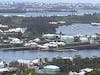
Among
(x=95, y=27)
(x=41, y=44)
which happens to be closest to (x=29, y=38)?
(x=41, y=44)

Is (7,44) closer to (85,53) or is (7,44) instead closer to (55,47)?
(55,47)

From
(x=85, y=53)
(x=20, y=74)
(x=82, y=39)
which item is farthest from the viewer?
(x=82, y=39)

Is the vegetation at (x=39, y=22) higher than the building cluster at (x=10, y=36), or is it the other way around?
the building cluster at (x=10, y=36)

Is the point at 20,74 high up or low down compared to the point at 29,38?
up

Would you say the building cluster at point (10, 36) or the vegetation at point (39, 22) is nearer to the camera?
the building cluster at point (10, 36)

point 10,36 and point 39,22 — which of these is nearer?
point 10,36

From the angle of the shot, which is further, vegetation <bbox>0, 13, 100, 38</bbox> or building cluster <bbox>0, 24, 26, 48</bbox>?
vegetation <bbox>0, 13, 100, 38</bbox>

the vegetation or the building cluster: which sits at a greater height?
the building cluster

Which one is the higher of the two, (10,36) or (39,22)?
(10,36)

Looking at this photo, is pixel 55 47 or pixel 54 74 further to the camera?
pixel 55 47

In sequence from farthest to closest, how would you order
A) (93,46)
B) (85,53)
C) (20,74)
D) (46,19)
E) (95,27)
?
(46,19), (95,27), (93,46), (85,53), (20,74)
